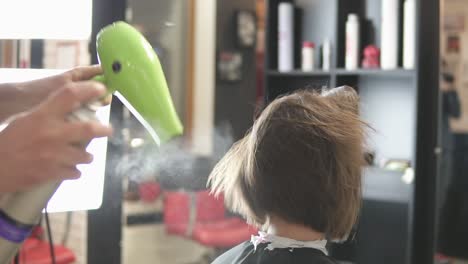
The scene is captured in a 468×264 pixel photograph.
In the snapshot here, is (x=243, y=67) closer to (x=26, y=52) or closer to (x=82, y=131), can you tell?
(x=26, y=52)

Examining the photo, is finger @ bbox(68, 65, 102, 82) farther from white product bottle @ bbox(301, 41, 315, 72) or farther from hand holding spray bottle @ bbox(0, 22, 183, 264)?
white product bottle @ bbox(301, 41, 315, 72)

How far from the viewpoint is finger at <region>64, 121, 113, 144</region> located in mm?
552

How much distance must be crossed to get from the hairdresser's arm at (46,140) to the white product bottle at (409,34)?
2165 mm

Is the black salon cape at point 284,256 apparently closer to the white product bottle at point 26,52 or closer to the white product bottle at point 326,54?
the white product bottle at point 26,52

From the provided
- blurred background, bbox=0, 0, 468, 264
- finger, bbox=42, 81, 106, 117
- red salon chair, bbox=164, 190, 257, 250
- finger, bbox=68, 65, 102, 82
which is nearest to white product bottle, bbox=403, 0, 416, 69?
blurred background, bbox=0, 0, 468, 264

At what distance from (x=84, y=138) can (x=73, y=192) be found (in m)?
0.82

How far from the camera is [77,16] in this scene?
151 centimetres

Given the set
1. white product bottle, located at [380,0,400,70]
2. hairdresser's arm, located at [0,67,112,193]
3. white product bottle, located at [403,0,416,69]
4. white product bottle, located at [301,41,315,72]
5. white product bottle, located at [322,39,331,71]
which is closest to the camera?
hairdresser's arm, located at [0,67,112,193]

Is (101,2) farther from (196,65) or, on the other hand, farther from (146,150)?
(196,65)

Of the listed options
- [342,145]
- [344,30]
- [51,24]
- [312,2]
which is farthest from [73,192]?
[312,2]

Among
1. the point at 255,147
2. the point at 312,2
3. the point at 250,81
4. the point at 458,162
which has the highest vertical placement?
the point at 312,2

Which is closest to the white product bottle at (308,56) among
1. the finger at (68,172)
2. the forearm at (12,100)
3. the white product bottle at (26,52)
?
the white product bottle at (26,52)

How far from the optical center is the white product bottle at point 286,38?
3070 millimetres

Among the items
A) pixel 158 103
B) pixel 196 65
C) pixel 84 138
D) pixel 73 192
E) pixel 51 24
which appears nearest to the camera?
pixel 84 138
